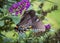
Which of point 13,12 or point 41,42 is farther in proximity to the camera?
point 41,42

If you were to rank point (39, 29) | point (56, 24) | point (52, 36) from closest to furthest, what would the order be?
point (39, 29) < point (52, 36) < point (56, 24)

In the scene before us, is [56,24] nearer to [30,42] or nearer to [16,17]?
[30,42]

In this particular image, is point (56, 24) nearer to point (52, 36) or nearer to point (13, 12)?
point (52, 36)

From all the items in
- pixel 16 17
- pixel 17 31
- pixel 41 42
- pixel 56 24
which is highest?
pixel 16 17

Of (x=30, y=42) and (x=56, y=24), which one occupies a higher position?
(x=30, y=42)

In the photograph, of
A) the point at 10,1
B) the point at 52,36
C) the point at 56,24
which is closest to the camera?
the point at 10,1

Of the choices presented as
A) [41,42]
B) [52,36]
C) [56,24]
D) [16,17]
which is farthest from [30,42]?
[56,24]

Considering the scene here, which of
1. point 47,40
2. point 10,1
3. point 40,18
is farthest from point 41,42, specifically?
point 10,1

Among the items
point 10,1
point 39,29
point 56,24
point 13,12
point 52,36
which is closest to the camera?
point 13,12

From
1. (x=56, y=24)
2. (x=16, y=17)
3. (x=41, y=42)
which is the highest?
(x=16, y=17)
